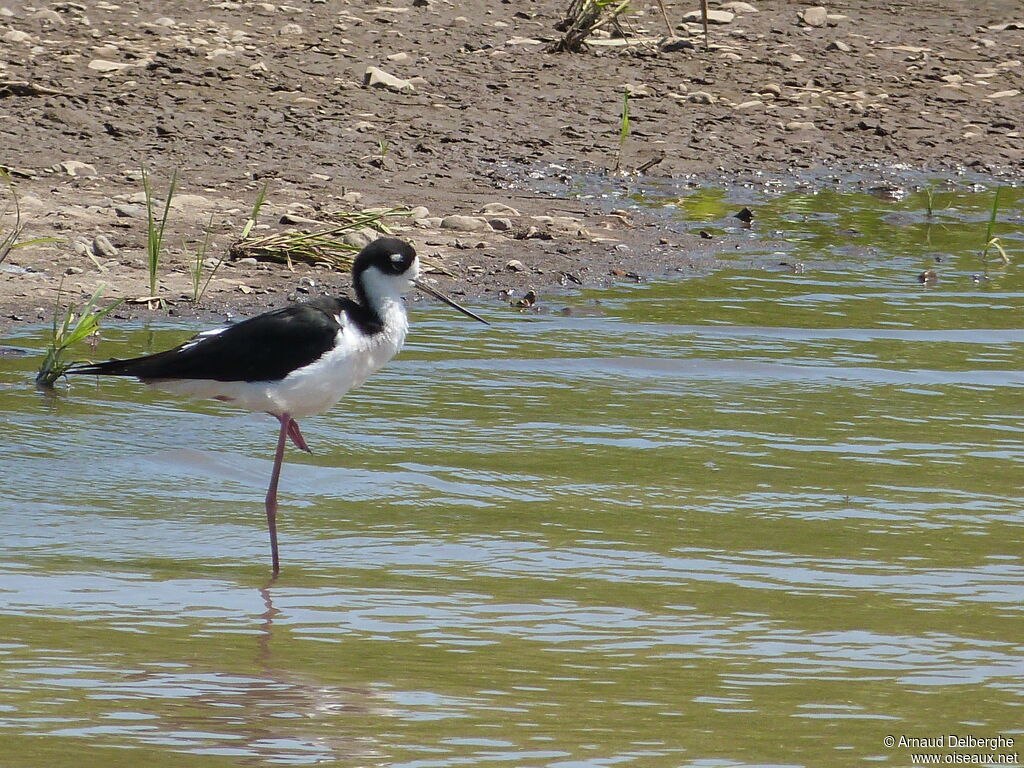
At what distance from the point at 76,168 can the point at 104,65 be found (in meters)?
2.03

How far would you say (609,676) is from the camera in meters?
4.45

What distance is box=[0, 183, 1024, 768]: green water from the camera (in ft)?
13.6

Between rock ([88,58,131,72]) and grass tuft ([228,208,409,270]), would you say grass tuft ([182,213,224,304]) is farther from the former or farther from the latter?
rock ([88,58,131,72])

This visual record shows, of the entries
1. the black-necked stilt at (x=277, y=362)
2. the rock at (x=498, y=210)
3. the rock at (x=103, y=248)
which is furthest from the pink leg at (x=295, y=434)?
the rock at (x=498, y=210)

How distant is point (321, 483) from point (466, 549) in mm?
975

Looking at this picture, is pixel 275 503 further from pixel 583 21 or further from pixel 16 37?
pixel 583 21

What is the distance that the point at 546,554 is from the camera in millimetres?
5441

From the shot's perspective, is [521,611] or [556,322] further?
[556,322]

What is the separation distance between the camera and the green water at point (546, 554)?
163 inches

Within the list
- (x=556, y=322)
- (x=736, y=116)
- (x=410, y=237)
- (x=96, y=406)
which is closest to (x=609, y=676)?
(x=96, y=406)

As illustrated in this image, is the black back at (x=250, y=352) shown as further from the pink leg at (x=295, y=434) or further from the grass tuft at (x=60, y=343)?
the grass tuft at (x=60, y=343)

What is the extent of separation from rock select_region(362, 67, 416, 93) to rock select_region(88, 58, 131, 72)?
1765 millimetres

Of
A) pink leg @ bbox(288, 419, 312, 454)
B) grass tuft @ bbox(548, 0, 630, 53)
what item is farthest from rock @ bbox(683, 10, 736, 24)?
pink leg @ bbox(288, 419, 312, 454)

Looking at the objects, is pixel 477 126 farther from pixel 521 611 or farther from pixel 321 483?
pixel 521 611
